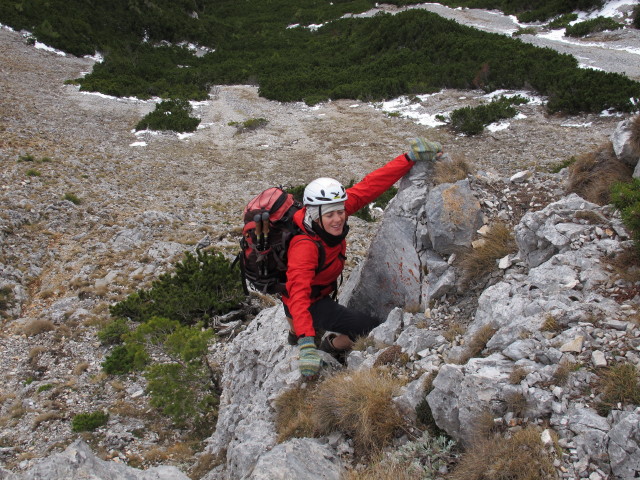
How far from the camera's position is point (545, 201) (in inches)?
214

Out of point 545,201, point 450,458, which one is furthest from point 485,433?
point 545,201

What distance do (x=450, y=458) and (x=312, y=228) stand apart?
2.57m

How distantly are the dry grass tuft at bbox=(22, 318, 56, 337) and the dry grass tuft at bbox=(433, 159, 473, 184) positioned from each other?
793 centimetres

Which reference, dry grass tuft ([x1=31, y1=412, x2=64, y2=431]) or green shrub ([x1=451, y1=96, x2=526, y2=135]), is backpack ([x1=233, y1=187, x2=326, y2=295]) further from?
green shrub ([x1=451, y1=96, x2=526, y2=135])

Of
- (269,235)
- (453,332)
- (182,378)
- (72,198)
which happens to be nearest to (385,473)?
(453,332)

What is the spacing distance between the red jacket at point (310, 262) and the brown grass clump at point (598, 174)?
2184mm

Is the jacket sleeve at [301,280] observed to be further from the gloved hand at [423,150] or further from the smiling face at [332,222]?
the gloved hand at [423,150]

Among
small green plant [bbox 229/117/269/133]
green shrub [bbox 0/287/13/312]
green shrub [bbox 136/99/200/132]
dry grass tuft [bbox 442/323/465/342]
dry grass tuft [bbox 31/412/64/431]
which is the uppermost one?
dry grass tuft [bbox 442/323/465/342]

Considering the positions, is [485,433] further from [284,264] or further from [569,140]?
[569,140]

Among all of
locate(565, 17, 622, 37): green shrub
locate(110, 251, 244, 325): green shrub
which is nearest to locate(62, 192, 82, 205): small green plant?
locate(110, 251, 244, 325): green shrub

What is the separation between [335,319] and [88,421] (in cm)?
427

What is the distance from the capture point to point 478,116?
17859 mm

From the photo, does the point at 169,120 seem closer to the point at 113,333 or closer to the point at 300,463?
the point at 113,333

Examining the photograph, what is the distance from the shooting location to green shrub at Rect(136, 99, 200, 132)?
2102cm
